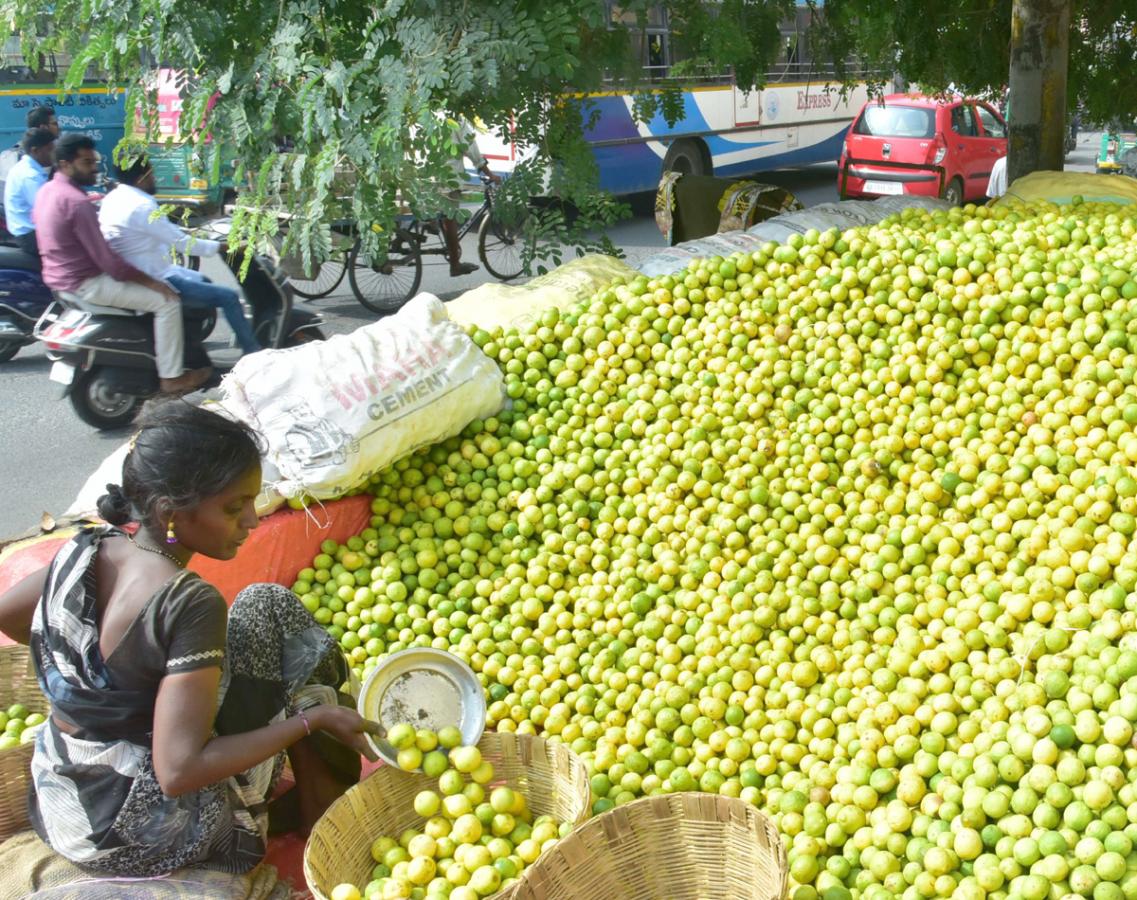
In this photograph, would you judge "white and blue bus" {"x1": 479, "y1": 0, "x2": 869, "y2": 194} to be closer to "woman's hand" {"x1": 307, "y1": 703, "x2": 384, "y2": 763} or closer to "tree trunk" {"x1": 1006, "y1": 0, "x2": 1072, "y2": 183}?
"tree trunk" {"x1": 1006, "y1": 0, "x2": 1072, "y2": 183}

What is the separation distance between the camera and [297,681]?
2637mm

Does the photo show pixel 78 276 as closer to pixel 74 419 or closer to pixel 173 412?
pixel 74 419

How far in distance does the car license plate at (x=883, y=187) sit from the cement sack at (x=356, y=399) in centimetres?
1006

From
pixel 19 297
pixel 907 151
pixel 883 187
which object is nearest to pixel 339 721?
pixel 19 297

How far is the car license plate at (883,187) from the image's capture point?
12.6 m

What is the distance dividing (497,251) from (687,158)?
14.1 feet

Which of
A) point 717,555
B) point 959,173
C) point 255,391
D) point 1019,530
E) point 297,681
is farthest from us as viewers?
point 959,173

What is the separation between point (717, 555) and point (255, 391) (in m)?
1.66

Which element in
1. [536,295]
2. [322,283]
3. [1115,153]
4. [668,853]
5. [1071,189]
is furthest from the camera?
[1115,153]

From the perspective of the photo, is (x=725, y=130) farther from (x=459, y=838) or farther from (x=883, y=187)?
(x=459, y=838)

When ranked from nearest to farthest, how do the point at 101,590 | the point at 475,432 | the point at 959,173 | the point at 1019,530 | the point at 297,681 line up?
the point at 101,590 → the point at 297,681 → the point at 1019,530 → the point at 475,432 → the point at 959,173

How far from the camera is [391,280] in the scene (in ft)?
30.5

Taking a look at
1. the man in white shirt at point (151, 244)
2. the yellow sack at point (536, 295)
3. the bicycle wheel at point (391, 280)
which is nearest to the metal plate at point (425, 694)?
the yellow sack at point (536, 295)

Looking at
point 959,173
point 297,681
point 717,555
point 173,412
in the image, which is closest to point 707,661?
point 717,555
